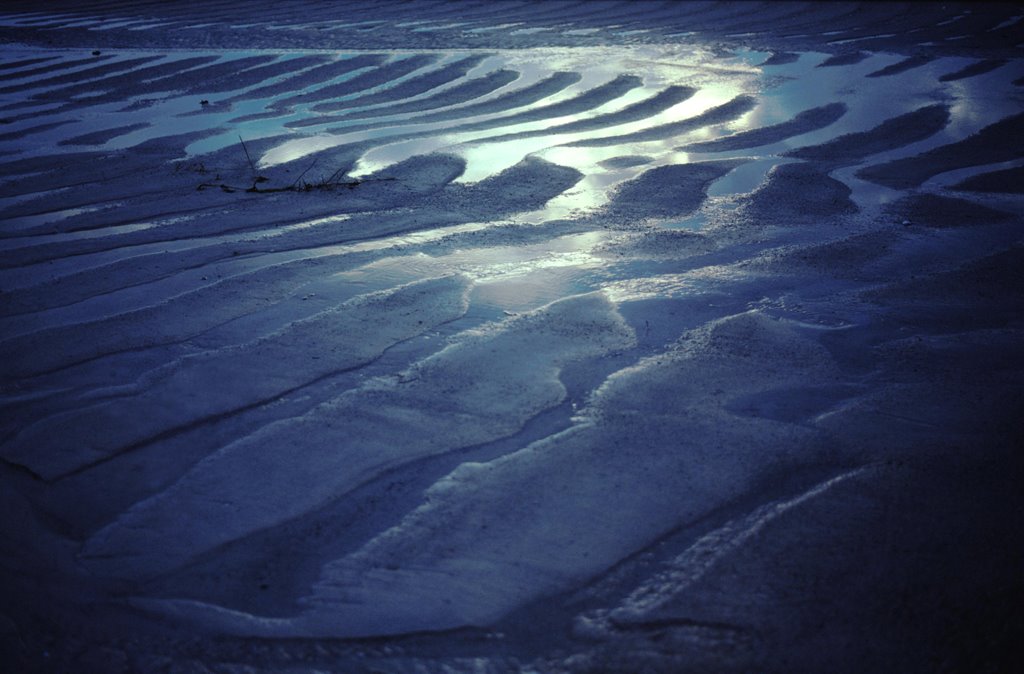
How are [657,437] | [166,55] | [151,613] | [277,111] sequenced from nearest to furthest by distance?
[151,613] → [657,437] → [277,111] → [166,55]

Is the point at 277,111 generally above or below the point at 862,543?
above

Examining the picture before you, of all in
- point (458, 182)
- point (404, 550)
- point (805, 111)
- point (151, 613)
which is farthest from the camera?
point (805, 111)

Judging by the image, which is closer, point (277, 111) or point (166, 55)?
point (277, 111)

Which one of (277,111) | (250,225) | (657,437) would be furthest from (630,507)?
(277,111)

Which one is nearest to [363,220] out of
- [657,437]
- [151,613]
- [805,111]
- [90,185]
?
[90,185]

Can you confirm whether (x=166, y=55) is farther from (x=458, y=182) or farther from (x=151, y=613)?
(x=151, y=613)

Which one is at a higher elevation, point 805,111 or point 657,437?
point 805,111

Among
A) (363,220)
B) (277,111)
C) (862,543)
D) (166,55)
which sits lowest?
(862,543)

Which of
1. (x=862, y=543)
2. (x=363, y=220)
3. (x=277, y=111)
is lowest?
(x=862, y=543)

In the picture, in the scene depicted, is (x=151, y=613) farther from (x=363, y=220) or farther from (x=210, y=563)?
(x=363, y=220)
